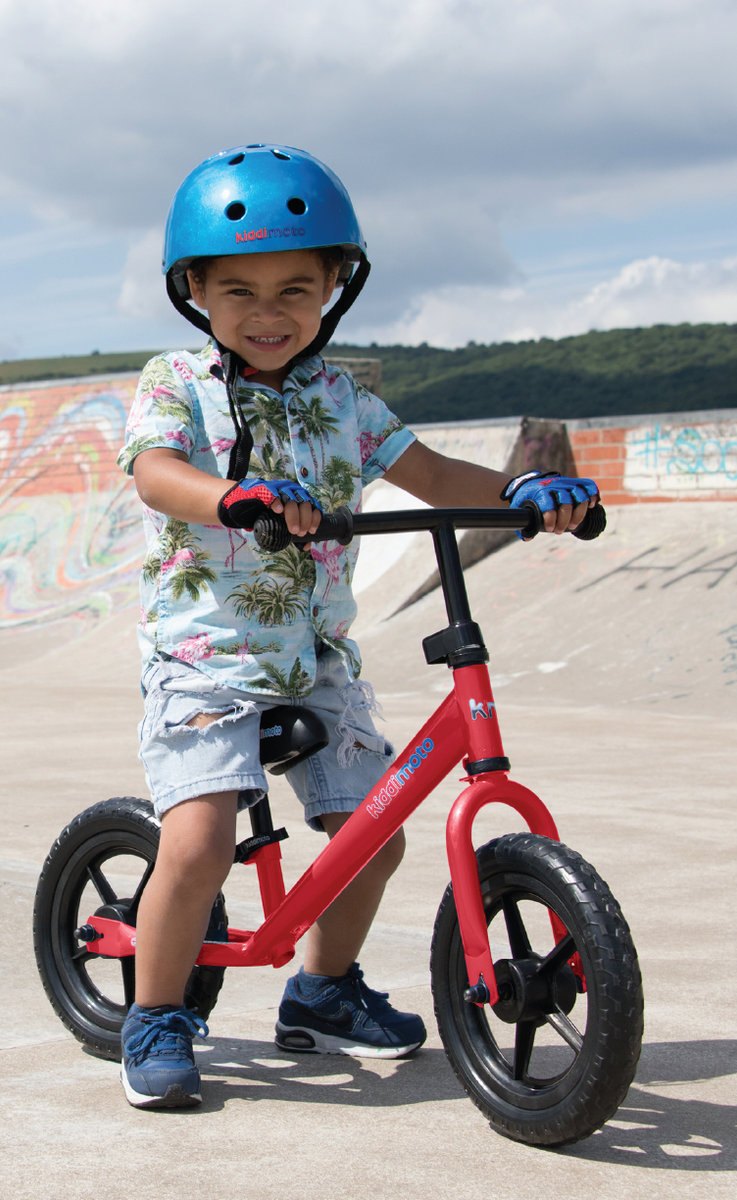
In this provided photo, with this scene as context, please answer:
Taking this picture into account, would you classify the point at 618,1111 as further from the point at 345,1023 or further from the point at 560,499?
the point at 560,499

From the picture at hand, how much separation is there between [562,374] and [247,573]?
77778 millimetres

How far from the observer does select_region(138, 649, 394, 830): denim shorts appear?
245 centimetres

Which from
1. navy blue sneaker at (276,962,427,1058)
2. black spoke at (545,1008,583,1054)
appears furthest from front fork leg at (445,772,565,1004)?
navy blue sneaker at (276,962,427,1058)

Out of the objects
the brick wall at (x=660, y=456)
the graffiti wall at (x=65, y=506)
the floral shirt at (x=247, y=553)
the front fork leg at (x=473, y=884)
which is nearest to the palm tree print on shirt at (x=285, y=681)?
the floral shirt at (x=247, y=553)

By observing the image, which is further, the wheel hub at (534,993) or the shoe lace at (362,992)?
the shoe lace at (362,992)

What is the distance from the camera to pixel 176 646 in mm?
2549

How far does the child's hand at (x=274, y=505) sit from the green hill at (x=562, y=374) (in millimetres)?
65615

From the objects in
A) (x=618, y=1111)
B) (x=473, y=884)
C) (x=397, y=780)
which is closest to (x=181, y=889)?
(x=397, y=780)

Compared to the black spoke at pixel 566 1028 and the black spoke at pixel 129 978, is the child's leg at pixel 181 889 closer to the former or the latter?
the black spoke at pixel 129 978

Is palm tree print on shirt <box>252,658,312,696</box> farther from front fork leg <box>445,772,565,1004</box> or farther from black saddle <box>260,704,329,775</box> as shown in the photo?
front fork leg <box>445,772,565,1004</box>

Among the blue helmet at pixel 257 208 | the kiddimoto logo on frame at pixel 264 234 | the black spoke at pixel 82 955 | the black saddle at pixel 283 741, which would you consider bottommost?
the black spoke at pixel 82 955

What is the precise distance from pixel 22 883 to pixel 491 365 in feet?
264

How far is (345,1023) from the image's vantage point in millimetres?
2779

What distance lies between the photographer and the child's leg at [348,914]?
8.68 ft
